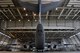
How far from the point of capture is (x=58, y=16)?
1022 inches

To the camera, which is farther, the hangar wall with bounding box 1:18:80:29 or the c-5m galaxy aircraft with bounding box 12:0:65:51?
the hangar wall with bounding box 1:18:80:29

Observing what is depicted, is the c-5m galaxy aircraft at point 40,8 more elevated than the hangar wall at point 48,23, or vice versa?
the hangar wall at point 48,23

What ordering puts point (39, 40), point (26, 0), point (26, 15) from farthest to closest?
point (26, 15) → point (26, 0) → point (39, 40)

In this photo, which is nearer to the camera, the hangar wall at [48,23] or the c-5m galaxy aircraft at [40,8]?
the c-5m galaxy aircraft at [40,8]

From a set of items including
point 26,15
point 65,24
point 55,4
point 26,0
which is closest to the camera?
point 55,4

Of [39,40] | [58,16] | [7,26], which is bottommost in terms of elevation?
[39,40]

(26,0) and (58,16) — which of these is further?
(58,16)

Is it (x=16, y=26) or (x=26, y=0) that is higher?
(x=16, y=26)

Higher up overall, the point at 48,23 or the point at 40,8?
the point at 48,23

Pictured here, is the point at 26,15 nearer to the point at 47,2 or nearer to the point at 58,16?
the point at 58,16

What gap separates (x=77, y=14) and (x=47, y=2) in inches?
835

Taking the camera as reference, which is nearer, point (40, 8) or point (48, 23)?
point (40, 8)

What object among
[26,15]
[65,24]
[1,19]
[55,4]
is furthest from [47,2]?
[1,19]

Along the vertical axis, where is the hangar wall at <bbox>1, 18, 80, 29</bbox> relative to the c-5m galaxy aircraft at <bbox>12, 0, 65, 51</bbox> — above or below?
above
